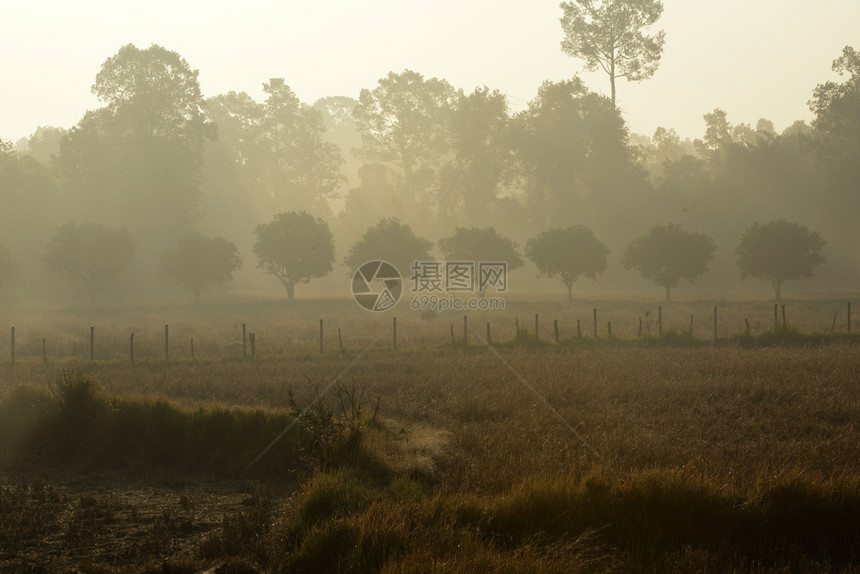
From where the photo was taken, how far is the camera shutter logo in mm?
56312

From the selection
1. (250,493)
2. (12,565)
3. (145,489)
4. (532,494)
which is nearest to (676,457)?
(532,494)

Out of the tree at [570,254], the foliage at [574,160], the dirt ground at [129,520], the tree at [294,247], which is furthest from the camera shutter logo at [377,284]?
the dirt ground at [129,520]

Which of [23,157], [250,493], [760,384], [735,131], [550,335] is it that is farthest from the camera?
[735,131]

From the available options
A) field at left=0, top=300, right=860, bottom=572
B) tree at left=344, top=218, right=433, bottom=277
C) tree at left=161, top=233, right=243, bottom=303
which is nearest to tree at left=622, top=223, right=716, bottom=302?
tree at left=344, top=218, right=433, bottom=277

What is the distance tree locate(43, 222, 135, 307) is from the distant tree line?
0.53ft

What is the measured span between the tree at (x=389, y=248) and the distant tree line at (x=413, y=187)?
7.6 inches

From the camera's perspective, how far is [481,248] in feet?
192

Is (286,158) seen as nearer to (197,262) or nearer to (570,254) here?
(197,262)

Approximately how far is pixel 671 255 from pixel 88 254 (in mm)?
45769

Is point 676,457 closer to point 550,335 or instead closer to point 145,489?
point 145,489

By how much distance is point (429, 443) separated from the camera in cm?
1297

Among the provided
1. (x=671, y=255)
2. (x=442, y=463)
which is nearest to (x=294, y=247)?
(x=671, y=255)

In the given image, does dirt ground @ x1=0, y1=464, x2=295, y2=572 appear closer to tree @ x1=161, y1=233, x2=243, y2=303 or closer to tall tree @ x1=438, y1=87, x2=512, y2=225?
tree @ x1=161, y1=233, x2=243, y2=303

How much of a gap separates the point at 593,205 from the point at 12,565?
258 ft
